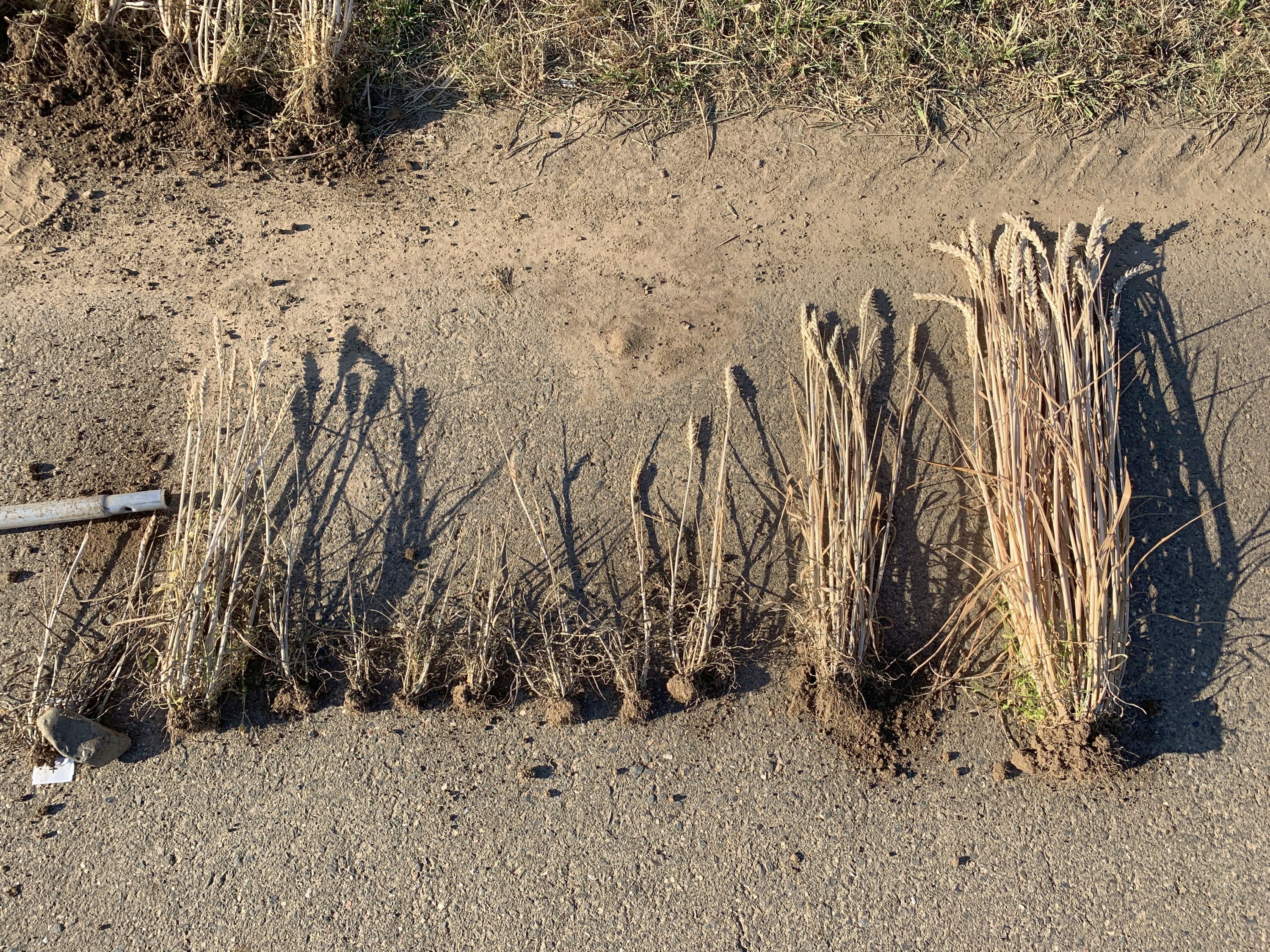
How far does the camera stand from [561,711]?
7.63 feet

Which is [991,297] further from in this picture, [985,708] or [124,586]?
[124,586]

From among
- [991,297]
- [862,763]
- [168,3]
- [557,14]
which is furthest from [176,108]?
[862,763]

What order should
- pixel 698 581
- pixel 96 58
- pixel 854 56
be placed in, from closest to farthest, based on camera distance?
pixel 698 581
pixel 96 58
pixel 854 56

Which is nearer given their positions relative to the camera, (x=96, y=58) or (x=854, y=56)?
(x=96, y=58)

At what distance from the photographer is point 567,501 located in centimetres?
253

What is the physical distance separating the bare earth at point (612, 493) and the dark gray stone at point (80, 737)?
0.07 m

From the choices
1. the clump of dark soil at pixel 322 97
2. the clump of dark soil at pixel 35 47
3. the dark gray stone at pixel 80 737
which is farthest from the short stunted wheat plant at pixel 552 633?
the clump of dark soil at pixel 35 47

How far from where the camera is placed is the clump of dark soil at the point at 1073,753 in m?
2.28

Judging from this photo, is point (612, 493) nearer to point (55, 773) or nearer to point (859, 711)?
point (859, 711)

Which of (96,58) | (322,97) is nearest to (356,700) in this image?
(322,97)

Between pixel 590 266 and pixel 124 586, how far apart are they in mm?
1984

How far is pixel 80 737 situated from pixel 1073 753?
10.3 feet

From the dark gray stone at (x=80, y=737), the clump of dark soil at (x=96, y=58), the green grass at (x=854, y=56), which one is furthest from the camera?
the green grass at (x=854, y=56)

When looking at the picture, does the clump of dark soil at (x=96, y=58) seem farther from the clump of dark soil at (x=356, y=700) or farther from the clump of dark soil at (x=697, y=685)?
the clump of dark soil at (x=697, y=685)
